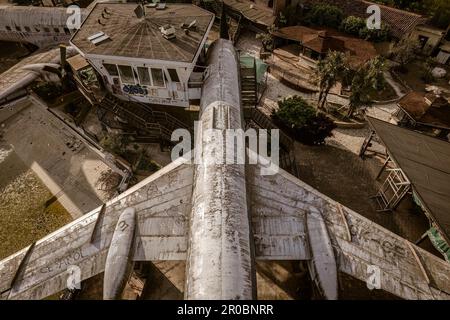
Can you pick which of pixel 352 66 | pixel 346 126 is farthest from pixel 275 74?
pixel 346 126

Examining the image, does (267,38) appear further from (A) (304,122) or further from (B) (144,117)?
(B) (144,117)

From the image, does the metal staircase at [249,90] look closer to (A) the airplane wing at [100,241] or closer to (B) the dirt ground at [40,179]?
(A) the airplane wing at [100,241]

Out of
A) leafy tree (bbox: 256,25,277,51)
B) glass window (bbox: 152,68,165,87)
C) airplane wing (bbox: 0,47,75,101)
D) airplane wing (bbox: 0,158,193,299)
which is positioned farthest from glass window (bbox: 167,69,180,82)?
leafy tree (bbox: 256,25,277,51)

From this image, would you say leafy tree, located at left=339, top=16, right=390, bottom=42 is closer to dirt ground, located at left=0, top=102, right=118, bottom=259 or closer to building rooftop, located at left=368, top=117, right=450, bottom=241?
building rooftop, located at left=368, top=117, right=450, bottom=241

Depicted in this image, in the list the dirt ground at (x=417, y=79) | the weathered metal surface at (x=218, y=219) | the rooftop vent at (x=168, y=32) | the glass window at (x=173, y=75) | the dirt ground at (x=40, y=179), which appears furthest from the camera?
the dirt ground at (x=417, y=79)

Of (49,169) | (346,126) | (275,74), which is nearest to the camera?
(49,169)

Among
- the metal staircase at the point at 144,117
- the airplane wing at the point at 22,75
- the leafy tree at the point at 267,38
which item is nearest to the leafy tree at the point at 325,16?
the leafy tree at the point at 267,38
